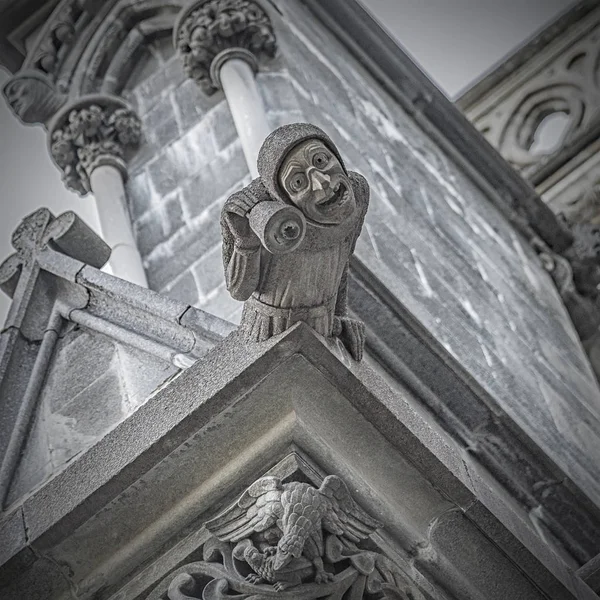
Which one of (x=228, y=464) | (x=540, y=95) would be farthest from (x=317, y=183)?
(x=540, y=95)

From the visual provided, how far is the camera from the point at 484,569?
4496mm

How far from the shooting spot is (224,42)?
6.67m

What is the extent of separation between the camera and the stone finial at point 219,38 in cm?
664

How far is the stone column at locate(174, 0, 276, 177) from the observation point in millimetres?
6539

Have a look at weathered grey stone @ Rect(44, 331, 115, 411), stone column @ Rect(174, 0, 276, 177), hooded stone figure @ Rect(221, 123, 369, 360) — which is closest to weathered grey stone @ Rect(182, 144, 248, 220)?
stone column @ Rect(174, 0, 276, 177)

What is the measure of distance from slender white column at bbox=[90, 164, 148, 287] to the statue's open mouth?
6.02 ft

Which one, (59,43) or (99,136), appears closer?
(99,136)

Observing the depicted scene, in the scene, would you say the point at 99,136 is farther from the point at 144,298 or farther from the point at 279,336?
the point at 279,336

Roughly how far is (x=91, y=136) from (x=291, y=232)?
2959 mm

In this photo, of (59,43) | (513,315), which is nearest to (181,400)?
(513,315)

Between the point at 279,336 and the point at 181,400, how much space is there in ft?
1.06

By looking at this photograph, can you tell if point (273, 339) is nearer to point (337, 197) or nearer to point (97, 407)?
point (337, 197)

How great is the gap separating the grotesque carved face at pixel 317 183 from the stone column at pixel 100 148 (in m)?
2.16

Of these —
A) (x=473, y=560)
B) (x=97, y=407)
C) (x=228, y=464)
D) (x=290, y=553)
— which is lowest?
(x=473, y=560)
